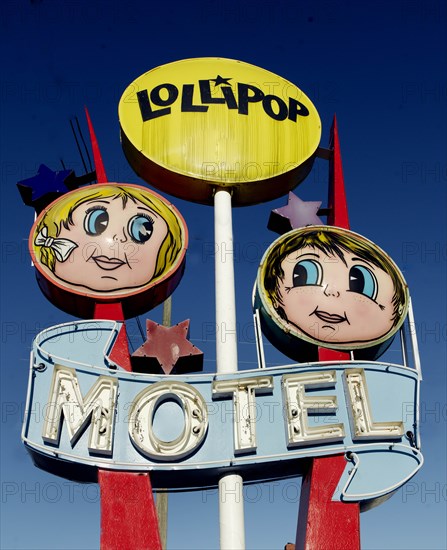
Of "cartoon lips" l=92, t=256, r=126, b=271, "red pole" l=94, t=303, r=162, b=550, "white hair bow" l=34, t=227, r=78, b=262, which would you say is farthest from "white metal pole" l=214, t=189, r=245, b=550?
"white hair bow" l=34, t=227, r=78, b=262

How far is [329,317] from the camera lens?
10203 millimetres

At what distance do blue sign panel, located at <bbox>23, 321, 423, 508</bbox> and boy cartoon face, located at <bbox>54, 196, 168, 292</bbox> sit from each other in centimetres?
91

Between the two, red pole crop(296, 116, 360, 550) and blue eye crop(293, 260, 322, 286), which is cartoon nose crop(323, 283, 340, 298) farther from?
red pole crop(296, 116, 360, 550)

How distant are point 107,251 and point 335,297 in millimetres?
2667

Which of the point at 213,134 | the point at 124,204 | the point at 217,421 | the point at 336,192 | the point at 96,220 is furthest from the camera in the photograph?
the point at 336,192

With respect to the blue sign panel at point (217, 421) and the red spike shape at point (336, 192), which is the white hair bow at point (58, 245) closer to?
the blue sign panel at point (217, 421)

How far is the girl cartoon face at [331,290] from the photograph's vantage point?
10203mm

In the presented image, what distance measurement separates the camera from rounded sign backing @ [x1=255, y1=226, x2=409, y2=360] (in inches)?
401

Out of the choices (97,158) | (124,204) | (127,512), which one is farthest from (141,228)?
(127,512)

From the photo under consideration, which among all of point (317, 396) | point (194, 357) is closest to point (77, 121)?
point (194, 357)

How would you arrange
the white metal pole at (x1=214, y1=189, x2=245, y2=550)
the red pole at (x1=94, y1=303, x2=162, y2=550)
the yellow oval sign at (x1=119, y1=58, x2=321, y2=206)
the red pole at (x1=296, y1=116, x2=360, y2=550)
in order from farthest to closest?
1. the yellow oval sign at (x1=119, y1=58, x2=321, y2=206)
2. the white metal pole at (x1=214, y1=189, x2=245, y2=550)
3. the red pole at (x1=296, y1=116, x2=360, y2=550)
4. the red pole at (x1=94, y1=303, x2=162, y2=550)

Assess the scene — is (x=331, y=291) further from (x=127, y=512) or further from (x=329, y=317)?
(x=127, y=512)

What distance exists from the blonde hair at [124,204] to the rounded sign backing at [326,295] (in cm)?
115

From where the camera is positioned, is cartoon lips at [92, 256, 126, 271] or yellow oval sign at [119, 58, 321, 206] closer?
cartoon lips at [92, 256, 126, 271]
